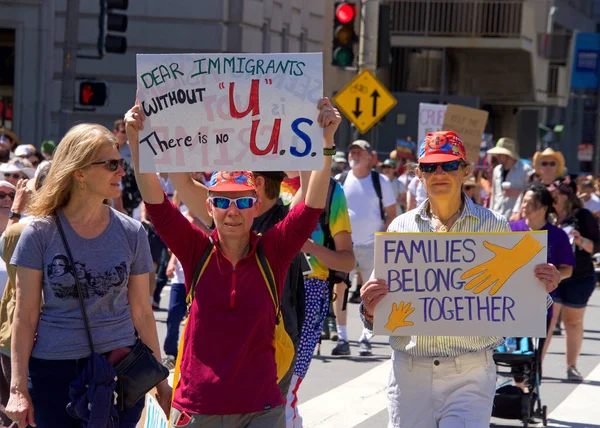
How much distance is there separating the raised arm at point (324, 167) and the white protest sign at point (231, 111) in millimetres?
30

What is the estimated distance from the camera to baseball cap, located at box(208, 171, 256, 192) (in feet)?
17.1

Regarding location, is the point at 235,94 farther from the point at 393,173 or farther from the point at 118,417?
the point at 393,173

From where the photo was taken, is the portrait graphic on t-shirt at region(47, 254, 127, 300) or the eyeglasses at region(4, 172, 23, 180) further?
the eyeglasses at region(4, 172, 23, 180)

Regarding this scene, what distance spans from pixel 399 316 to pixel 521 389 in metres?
3.39

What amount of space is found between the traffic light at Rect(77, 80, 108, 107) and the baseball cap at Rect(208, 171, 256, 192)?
13949 millimetres

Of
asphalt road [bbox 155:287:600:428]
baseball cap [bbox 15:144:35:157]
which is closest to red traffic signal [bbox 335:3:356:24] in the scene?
baseball cap [bbox 15:144:35:157]

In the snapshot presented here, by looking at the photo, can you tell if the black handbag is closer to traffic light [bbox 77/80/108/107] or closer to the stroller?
the stroller

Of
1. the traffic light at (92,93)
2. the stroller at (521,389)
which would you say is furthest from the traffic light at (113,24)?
the stroller at (521,389)

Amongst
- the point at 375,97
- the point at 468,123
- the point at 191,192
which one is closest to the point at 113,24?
the point at 375,97

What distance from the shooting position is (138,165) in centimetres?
530

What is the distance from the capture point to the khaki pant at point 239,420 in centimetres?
502

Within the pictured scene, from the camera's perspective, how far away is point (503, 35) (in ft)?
116

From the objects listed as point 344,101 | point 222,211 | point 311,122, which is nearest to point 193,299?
point 222,211

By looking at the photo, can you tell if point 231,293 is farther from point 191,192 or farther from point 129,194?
point 129,194
